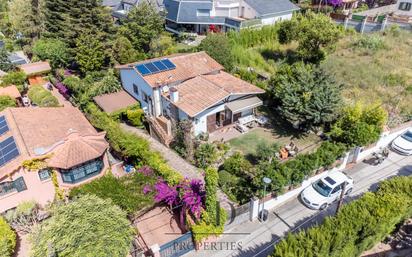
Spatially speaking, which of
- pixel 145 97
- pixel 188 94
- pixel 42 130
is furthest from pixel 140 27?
pixel 42 130

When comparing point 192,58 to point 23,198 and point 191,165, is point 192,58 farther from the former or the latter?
point 23,198

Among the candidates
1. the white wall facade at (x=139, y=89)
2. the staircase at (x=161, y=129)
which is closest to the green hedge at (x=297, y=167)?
the staircase at (x=161, y=129)

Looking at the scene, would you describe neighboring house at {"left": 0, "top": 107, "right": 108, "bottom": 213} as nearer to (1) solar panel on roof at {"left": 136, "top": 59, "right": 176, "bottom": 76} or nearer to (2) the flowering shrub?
(2) the flowering shrub

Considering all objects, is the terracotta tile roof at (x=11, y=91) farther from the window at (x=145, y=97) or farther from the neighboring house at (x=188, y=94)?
the window at (x=145, y=97)

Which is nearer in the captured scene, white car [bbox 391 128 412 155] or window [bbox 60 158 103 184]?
window [bbox 60 158 103 184]

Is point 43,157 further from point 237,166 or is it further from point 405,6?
point 405,6

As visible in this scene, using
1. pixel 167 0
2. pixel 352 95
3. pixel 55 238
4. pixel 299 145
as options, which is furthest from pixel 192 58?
pixel 167 0

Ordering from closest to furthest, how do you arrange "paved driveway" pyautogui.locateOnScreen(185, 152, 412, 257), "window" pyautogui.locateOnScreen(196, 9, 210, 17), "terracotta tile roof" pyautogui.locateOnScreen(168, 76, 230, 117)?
"paved driveway" pyautogui.locateOnScreen(185, 152, 412, 257)
"terracotta tile roof" pyautogui.locateOnScreen(168, 76, 230, 117)
"window" pyautogui.locateOnScreen(196, 9, 210, 17)

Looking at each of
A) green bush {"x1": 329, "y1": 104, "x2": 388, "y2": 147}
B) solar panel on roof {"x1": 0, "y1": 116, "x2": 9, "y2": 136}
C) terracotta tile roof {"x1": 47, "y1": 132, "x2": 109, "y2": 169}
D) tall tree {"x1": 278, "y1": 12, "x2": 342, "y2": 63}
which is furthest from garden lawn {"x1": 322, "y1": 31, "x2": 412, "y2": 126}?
solar panel on roof {"x1": 0, "y1": 116, "x2": 9, "y2": 136}
